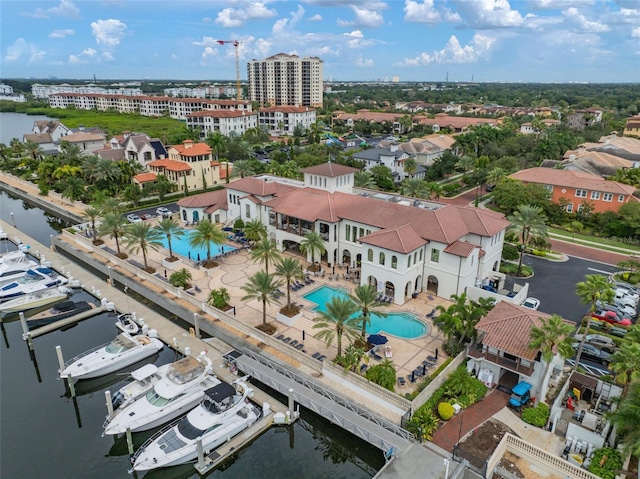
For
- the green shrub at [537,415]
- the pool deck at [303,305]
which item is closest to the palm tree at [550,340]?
the green shrub at [537,415]

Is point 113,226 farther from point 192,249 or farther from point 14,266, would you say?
point 14,266

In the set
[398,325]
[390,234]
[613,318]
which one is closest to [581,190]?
[613,318]

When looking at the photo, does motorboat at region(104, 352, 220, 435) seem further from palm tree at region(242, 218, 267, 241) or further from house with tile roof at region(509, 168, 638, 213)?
house with tile roof at region(509, 168, 638, 213)

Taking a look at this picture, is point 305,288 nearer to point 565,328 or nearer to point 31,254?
point 565,328

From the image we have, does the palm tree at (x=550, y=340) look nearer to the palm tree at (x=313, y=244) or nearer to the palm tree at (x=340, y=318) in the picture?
the palm tree at (x=340, y=318)

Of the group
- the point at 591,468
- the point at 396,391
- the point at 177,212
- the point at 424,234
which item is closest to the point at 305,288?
the point at 424,234
